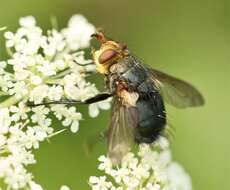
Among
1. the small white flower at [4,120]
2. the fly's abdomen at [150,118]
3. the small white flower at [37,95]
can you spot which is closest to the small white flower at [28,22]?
the small white flower at [37,95]

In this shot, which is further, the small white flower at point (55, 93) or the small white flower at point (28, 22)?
the small white flower at point (28, 22)

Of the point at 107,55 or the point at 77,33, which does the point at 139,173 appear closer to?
the point at 107,55

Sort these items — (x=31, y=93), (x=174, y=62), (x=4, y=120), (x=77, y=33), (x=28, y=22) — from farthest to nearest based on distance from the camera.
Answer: (x=174, y=62), (x=77, y=33), (x=28, y=22), (x=31, y=93), (x=4, y=120)

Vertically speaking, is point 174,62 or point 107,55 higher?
point 174,62

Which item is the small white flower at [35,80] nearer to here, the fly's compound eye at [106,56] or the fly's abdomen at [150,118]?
the fly's compound eye at [106,56]

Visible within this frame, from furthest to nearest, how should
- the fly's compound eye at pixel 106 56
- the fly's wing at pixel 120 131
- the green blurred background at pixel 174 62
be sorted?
the green blurred background at pixel 174 62
the fly's compound eye at pixel 106 56
the fly's wing at pixel 120 131

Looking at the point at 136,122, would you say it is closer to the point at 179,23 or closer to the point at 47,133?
the point at 47,133

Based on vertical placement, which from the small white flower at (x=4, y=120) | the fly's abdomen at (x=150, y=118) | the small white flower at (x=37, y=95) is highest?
the small white flower at (x=37, y=95)

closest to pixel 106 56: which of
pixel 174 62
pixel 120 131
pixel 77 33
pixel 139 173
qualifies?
pixel 120 131

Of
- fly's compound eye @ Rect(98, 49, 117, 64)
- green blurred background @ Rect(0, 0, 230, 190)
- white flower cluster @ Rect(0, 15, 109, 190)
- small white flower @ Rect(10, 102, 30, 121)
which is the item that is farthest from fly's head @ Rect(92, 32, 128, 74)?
green blurred background @ Rect(0, 0, 230, 190)
